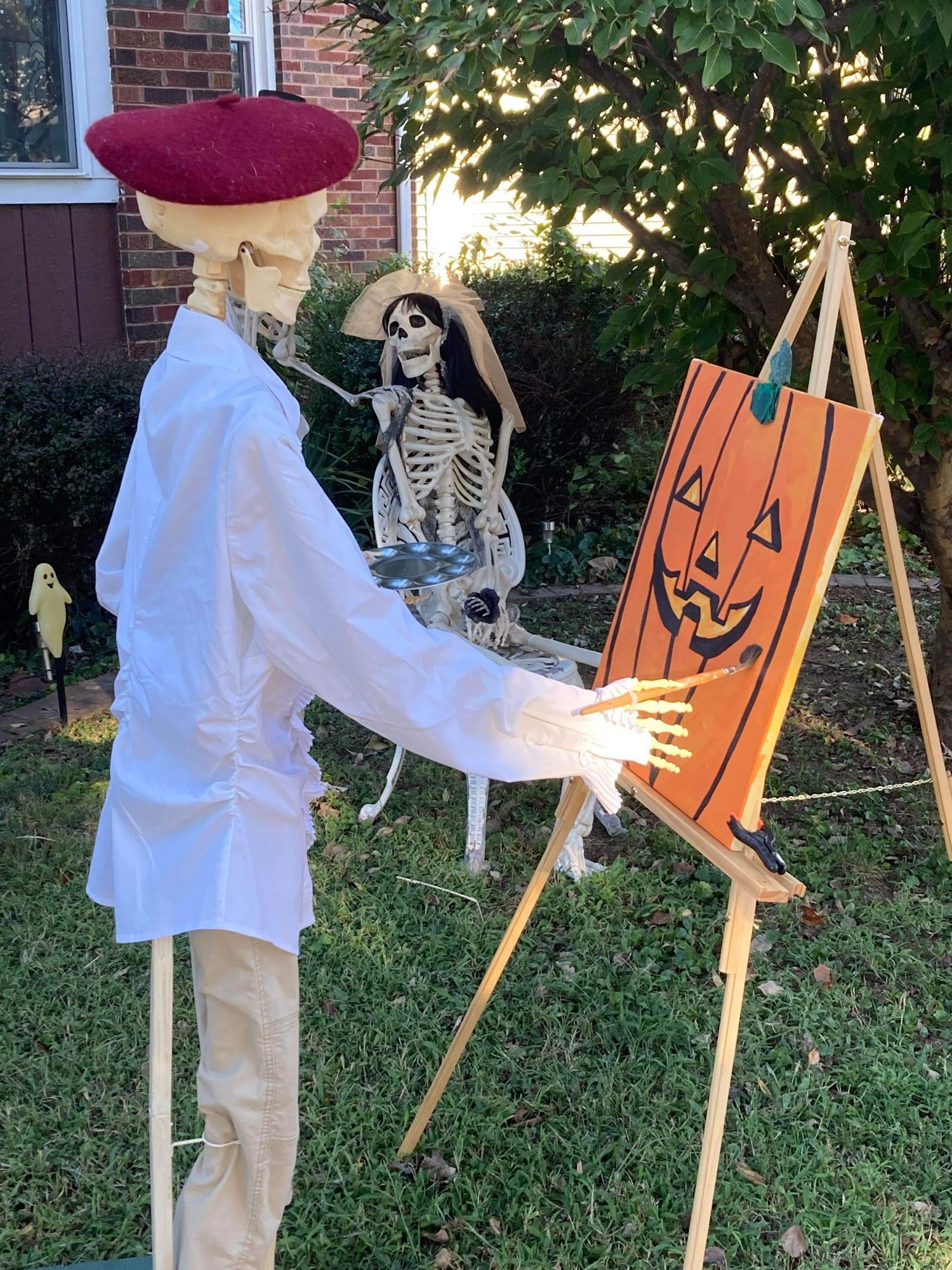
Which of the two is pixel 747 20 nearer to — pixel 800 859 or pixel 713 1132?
pixel 713 1132

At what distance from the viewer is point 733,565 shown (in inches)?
88.9

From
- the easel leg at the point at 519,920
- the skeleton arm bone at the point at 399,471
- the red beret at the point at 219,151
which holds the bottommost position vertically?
the easel leg at the point at 519,920

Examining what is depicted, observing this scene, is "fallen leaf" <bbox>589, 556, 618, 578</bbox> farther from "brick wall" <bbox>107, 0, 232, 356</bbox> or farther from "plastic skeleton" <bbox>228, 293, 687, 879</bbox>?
"brick wall" <bbox>107, 0, 232, 356</bbox>

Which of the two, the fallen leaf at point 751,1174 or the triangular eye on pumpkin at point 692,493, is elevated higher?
the triangular eye on pumpkin at point 692,493

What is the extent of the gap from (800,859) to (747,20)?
252cm

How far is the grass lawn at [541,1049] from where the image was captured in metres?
2.57

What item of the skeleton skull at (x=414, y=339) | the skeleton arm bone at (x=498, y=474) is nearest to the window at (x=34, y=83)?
the skeleton skull at (x=414, y=339)

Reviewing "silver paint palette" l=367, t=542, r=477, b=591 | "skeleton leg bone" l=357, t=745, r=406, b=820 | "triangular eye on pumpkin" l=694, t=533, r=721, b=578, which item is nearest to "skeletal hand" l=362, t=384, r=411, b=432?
"silver paint palette" l=367, t=542, r=477, b=591

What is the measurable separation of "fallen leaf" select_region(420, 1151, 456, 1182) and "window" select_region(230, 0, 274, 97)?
7791mm

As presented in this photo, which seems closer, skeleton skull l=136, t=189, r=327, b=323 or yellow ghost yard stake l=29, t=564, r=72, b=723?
skeleton skull l=136, t=189, r=327, b=323

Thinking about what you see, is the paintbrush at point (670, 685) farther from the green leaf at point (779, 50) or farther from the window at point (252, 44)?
the window at point (252, 44)

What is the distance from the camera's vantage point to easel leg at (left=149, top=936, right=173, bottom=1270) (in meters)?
1.90

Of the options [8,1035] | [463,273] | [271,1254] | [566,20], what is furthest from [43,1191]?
[463,273]

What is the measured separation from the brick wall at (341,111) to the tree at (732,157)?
185 inches
